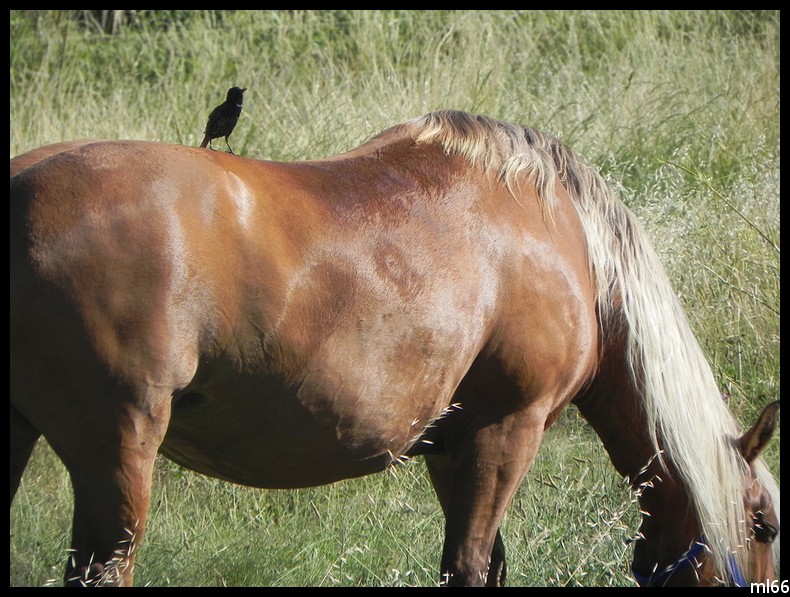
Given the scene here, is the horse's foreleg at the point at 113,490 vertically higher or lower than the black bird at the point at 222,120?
lower

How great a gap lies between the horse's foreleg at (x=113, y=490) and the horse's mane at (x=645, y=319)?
48.5 inches

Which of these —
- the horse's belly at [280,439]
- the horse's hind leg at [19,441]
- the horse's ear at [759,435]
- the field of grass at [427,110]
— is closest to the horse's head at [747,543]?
the horse's ear at [759,435]

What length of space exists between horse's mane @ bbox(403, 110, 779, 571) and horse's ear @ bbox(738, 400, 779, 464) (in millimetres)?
45

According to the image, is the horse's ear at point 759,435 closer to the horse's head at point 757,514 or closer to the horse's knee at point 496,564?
the horse's head at point 757,514

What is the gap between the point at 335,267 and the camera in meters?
2.38

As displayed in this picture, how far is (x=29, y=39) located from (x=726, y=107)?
570cm

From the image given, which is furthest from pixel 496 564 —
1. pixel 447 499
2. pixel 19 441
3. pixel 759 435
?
pixel 19 441

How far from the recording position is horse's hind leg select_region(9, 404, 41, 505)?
2.36m

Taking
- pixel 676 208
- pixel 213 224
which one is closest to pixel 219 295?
pixel 213 224

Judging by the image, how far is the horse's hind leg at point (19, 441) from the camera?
2.36m

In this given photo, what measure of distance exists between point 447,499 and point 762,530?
1.02m

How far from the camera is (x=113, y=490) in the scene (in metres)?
2.17

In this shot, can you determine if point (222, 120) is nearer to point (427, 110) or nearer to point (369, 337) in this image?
point (369, 337)

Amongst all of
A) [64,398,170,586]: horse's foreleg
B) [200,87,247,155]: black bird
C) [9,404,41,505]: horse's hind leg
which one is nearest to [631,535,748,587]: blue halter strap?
[64,398,170,586]: horse's foreleg
